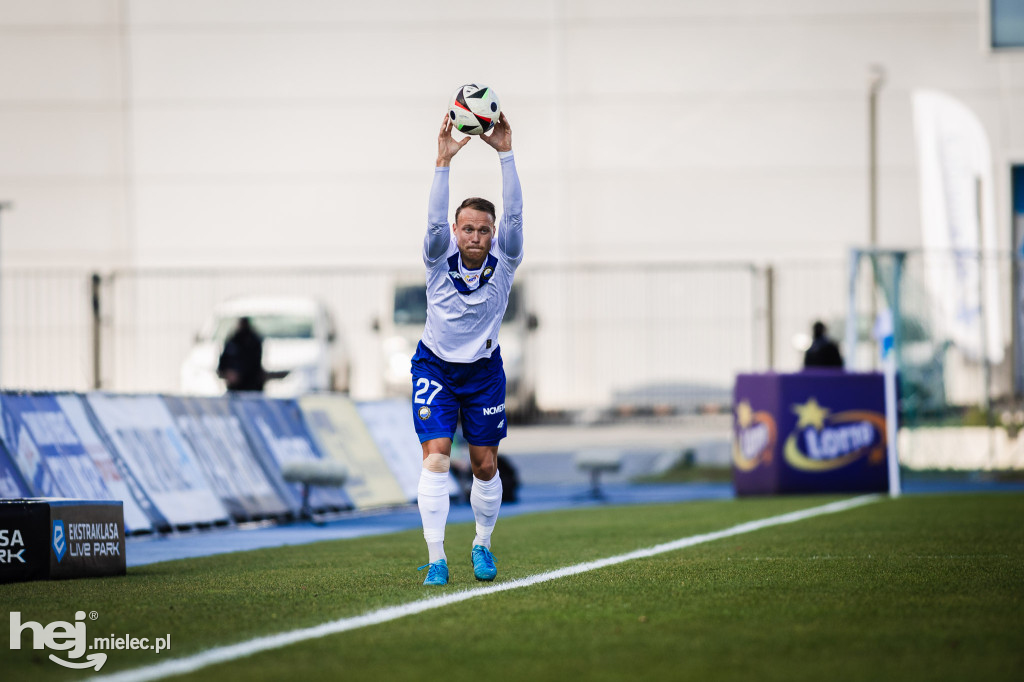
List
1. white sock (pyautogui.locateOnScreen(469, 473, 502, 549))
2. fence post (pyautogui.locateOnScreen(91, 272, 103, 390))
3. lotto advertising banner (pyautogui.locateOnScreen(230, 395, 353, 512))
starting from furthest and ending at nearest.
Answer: fence post (pyautogui.locateOnScreen(91, 272, 103, 390)) < lotto advertising banner (pyautogui.locateOnScreen(230, 395, 353, 512)) < white sock (pyautogui.locateOnScreen(469, 473, 502, 549))

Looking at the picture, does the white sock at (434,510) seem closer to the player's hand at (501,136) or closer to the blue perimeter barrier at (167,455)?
the player's hand at (501,136)

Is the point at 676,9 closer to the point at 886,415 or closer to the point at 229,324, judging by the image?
the point at 229,324

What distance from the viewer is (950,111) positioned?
30641 millimetres

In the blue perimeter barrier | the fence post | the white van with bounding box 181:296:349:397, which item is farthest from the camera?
the white van with bounding box 181:296:349:397

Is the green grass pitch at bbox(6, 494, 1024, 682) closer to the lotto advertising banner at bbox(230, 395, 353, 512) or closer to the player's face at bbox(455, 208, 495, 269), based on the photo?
the player's face at bbox(455, 208, 495, 269)

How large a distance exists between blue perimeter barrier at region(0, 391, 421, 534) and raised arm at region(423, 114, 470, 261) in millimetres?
4641

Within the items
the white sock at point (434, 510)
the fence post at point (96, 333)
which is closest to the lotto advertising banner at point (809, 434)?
the white sock at point (434, 510)

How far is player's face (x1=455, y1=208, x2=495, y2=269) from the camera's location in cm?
756

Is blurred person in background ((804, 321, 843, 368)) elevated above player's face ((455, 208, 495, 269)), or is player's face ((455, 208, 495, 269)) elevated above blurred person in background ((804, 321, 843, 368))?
player's face ((455, 208, 495, 269))

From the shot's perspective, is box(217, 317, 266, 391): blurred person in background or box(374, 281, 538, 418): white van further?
box(374, 281, 538, 418): white van

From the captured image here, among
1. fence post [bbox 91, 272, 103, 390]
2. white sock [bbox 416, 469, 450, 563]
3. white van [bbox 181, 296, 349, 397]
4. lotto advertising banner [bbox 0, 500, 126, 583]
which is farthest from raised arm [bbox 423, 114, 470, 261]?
fence post [bbox 91, 272, 103, 390]

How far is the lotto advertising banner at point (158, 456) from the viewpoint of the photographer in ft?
39.9

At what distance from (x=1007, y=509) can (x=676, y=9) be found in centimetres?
1925

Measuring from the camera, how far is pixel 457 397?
307 inches
